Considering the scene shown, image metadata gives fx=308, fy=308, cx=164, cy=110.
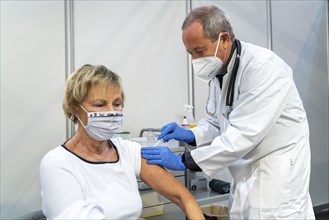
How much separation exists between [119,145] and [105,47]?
116 centimetres

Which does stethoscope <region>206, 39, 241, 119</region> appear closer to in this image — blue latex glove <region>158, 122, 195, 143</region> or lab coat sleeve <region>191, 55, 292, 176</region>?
lab coat sleeve <region>191, 55, 292, 176</region>

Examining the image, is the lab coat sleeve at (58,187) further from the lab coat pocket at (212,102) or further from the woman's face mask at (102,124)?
the lab coat pocket at (212,102)

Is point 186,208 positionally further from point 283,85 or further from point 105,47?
point 105,47

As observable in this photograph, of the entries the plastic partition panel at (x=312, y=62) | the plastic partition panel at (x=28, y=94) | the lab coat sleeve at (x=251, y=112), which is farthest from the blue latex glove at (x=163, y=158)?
the plastic partition panel at (x=312, y=62)

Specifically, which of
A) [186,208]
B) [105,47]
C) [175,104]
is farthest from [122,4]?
[186,208]

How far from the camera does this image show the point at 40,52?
2.09m

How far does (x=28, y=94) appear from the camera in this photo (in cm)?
205

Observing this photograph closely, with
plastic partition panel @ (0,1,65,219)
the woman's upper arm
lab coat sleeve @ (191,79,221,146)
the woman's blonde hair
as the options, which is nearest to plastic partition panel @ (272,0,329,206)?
lab coat sleeve @ (191,79,221,146)

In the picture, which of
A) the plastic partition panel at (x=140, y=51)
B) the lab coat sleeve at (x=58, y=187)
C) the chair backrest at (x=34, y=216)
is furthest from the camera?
the plastic partition panel at (x=140, y=51)

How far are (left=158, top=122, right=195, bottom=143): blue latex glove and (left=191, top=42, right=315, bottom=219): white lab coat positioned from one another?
0.31 meters

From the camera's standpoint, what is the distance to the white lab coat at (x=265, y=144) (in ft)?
4.32

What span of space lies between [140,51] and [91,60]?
44cm

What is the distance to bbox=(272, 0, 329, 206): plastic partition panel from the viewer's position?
3.64 m

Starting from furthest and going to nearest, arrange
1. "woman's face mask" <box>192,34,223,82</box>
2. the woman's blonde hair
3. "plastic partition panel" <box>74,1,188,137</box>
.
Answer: "plastic partition panel" <box>74,1,188,137</box>
"woman's face mask" <box>192,34,223,82</box>
the woman's blonde hair
